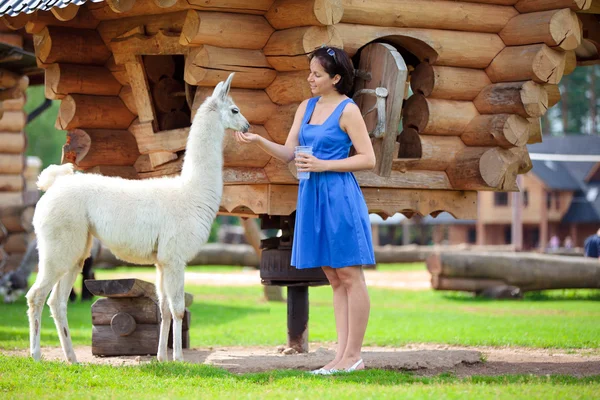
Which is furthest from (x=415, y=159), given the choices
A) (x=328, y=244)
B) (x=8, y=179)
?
(x=8, y=179)

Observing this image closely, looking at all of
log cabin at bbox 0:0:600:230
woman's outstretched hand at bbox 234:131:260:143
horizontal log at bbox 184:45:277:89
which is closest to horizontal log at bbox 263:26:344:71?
log cabin at bbox 0:0:600:230

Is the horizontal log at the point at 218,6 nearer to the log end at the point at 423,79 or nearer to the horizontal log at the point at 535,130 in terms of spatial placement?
the log end at the point at 423,79

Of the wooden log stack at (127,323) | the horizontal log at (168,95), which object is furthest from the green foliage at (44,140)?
the wooden log stack at (127,323)

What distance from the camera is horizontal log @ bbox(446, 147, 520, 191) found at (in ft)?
33.3

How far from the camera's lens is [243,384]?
7254 millimetres

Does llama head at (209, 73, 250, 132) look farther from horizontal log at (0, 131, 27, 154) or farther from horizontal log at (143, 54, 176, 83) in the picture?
horizontal log at (0, 131, 27, 154)

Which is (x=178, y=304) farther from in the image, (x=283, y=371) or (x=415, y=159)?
(x=415, y=159)

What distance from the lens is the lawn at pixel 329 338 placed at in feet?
22.3

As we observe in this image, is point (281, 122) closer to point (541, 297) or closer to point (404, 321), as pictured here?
point (404, 321)

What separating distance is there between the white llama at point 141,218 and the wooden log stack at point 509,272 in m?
12.6

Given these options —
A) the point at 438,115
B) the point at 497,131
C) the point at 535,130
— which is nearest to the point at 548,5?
the point at 497,131

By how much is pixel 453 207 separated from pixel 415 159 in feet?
3.08

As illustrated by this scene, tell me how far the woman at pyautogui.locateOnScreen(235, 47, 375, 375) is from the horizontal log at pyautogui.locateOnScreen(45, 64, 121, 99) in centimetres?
395

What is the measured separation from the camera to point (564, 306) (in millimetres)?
18609
